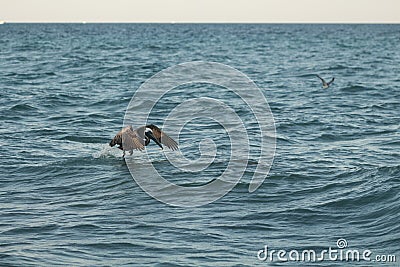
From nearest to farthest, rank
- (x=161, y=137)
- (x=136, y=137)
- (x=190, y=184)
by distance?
(x=190, y=184), (x=136, y=137), (x=161, y=137)

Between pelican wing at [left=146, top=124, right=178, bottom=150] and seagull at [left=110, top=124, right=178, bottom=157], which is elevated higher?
pelican wing at [left=146, top=124, right=178, bottom=150]

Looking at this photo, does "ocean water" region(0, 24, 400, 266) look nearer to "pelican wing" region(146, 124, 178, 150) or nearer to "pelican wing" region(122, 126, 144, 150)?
"pelican wing" region(146, 124, 178, 150)

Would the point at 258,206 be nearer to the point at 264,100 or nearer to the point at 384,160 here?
the point at 384,160

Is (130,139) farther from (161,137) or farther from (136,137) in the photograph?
(161,137)

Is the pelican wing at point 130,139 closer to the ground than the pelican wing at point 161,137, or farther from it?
closer to the ground

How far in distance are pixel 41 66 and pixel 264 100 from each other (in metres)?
18.4

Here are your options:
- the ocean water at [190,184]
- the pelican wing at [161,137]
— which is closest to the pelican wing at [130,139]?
the ocean water at [190,184]

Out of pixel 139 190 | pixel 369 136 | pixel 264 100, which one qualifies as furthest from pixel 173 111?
pixel 139 190

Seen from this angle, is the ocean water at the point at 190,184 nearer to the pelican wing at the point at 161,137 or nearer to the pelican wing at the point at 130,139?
the pelican wing at the point at 161,137

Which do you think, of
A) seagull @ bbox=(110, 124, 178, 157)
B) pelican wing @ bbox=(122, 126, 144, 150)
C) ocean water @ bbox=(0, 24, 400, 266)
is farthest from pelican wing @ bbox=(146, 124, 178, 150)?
pelican wing @ bbox=(122, 126, 144, 150)

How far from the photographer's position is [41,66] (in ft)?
139

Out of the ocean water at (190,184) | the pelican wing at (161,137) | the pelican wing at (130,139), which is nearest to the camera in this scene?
the ocean water at (190,184)

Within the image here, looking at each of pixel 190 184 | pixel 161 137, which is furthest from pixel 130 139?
pixel 190 184

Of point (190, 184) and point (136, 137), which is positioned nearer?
point (190, 184)
